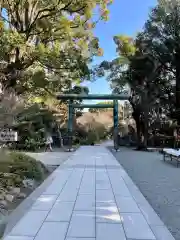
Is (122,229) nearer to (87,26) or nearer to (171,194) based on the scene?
(171,194)

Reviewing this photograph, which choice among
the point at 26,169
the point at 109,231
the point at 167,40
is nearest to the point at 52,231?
the point at 109,231

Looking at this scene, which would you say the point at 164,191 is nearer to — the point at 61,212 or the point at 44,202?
the point at 44,202

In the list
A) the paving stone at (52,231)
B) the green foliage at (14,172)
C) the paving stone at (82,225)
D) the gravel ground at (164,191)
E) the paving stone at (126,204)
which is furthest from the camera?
the paving stone at (126,204)

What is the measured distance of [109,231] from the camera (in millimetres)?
4203

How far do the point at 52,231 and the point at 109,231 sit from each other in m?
0.73

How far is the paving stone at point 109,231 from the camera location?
13.0 ft

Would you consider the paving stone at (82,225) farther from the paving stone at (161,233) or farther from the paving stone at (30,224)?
the paving stone at (161,233)

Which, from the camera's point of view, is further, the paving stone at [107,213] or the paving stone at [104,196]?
the paving stone at [104,196]

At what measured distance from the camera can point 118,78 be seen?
2364 cm

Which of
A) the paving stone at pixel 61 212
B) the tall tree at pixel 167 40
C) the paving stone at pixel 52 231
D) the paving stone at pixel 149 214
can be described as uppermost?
the tall tree at pixel 167 40

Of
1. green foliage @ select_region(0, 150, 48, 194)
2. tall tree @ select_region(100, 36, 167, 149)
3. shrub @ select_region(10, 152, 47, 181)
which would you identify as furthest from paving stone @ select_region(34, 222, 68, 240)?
tall tree @ select_region(100, 36, 167, 149)

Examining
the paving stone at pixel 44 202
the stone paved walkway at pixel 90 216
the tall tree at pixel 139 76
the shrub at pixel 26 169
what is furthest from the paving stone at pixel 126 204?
the tall tree at pixel 139 76

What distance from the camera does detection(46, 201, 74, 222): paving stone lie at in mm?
4770

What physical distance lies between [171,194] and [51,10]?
678cm
